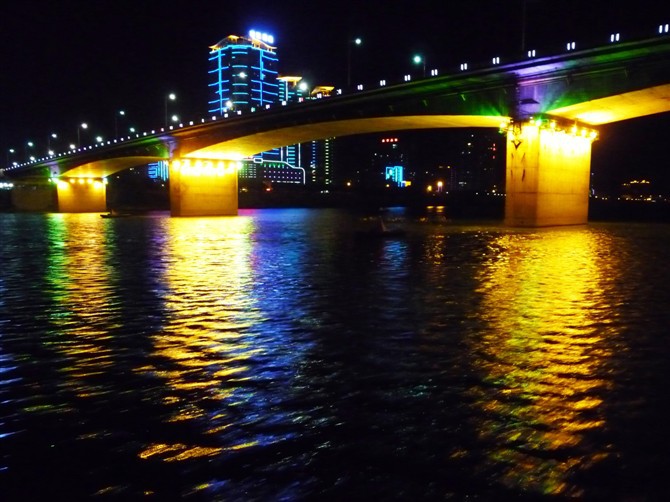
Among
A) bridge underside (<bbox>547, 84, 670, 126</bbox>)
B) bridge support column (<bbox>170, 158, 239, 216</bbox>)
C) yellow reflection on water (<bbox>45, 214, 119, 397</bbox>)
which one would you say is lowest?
yellow reflection on water (<bbox>45, 214, 119, 397</bbox>)

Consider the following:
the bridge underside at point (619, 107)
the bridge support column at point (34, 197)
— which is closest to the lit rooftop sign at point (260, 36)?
the bridge support column at point (34, 197)

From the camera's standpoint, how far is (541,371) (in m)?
6.85

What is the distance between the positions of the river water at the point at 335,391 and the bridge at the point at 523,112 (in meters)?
24.4

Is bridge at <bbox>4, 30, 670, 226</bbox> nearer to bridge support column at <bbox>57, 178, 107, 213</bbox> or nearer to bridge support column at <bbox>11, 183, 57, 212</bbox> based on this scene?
bridge support column at <bbox>57, 178, 107, 213</bbox>

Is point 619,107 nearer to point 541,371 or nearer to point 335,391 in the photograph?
point 541,371

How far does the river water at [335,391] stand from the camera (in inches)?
167

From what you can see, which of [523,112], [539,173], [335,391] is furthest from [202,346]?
[523,112]

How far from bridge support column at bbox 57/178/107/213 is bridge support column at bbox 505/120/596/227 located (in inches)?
3107

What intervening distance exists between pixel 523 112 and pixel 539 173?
421 centimetres

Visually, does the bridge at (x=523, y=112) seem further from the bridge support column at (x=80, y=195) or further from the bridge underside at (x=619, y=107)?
the bridge support column at (x=80, y=195)

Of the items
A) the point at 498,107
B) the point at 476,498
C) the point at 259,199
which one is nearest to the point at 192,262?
the point at 476,498

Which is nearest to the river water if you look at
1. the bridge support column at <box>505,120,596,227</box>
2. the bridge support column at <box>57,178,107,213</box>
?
the bridge support column at <box>505,120,596,227</box>

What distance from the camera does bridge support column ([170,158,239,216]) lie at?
68.6 m

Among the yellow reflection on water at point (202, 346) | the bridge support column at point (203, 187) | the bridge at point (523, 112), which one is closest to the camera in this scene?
the yellow reflection on water at point (202, 346)
